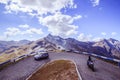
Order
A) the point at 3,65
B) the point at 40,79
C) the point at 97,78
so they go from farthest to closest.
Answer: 1. the point at 3,65
2. the point at 40,79
3. the point at 97,78

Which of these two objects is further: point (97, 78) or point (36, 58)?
point (36, 58)

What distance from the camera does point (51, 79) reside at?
16.6m

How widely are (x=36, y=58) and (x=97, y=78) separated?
17.7 m

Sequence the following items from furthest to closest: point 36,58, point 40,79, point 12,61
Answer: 1. point 36,58
2. point 12,61
3. point 40,79

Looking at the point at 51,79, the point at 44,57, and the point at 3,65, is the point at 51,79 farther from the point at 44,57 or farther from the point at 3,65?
the point at 44,57

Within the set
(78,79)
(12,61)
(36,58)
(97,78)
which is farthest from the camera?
(36,58)

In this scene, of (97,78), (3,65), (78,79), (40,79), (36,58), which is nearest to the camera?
(78,79)

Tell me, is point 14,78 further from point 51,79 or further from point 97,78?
point 97,78

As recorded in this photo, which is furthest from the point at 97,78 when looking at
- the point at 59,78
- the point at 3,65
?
the point at 3,65

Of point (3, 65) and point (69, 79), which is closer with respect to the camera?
point (69, 79)

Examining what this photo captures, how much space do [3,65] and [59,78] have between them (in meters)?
12.7

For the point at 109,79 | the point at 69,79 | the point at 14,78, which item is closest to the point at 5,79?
the point at 14,78

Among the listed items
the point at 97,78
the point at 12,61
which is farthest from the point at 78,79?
the point at 12,61

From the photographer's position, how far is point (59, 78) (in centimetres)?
1652
